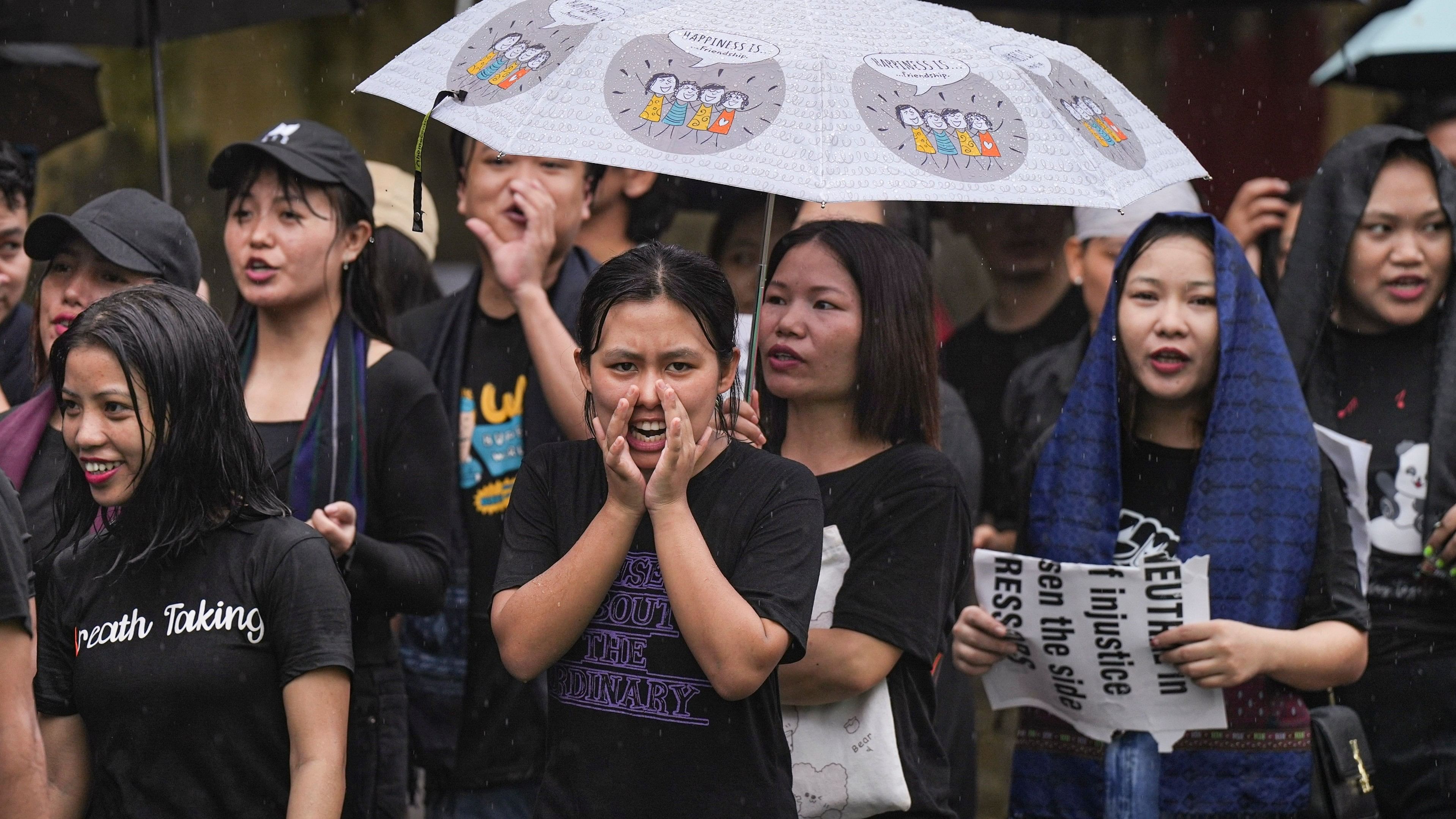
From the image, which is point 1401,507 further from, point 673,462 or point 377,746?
point 377,746

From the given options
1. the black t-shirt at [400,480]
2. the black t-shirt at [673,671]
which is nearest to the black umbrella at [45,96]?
the black t-shirt at [400,480]

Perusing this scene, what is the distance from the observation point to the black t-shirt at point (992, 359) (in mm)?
5684

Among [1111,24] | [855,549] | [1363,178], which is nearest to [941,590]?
[855,549]

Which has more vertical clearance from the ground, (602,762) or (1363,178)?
(1363,178)

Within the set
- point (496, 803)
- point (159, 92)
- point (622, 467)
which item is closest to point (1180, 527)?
point (622, 467)

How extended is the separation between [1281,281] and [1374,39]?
228cm

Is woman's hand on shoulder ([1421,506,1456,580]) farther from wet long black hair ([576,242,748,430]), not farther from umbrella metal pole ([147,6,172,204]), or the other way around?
umbrella metal pole ([147,6,172,204])

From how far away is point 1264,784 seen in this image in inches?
142

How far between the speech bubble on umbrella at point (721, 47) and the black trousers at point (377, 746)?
1.53 metres

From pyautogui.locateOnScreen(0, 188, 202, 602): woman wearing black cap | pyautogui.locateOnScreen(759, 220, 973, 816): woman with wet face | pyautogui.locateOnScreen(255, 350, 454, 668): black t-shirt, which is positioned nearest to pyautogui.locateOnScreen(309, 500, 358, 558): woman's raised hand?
→ pyautogui.locateOnScreen(255, 350, 454, 668): black t-shirt

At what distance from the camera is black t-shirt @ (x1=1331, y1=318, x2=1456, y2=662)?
4.15m

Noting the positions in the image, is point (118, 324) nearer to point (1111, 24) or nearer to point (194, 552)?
point (194, 552)

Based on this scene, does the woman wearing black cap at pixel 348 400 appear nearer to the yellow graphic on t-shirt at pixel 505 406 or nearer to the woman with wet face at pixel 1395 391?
the yellow graphic on t-shirt at pixel 505 406

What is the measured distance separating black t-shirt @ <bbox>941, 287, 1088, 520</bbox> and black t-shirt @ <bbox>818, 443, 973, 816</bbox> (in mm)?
2287
